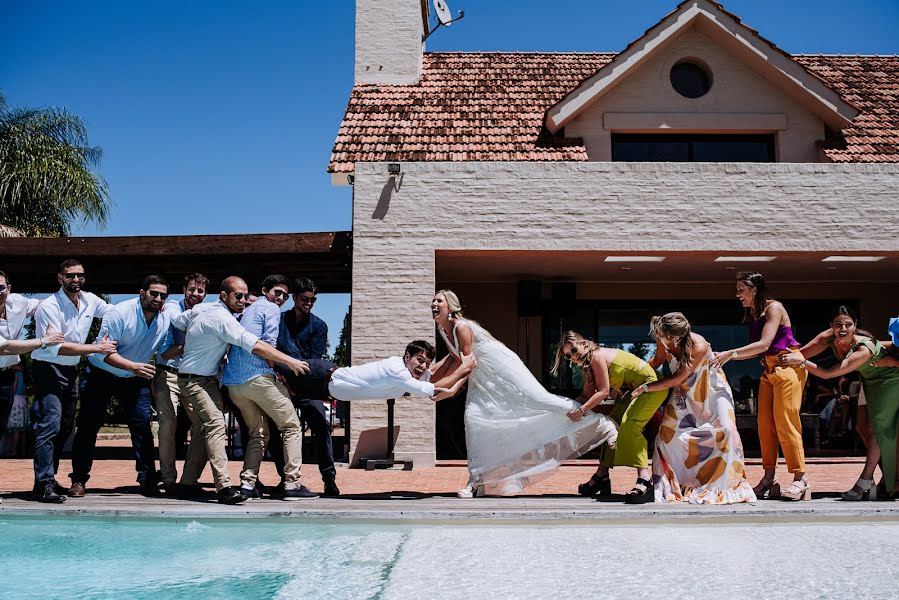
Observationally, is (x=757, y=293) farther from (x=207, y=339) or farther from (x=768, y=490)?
(x=207, y=339)

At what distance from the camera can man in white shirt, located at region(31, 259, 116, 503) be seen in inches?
247

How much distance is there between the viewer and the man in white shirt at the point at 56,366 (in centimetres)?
627

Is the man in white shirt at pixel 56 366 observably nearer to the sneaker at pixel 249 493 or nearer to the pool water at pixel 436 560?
the pool water at pixel 436 560

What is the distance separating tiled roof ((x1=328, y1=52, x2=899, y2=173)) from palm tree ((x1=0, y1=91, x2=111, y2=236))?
1298 cm

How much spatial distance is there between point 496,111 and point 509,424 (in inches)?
305

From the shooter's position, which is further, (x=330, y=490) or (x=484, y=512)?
(x=330, y=490)

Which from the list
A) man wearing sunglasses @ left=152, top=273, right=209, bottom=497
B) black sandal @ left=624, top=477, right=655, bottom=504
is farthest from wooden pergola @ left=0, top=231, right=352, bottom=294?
black sandal @ left=624, top=477, right=655, bottom=504

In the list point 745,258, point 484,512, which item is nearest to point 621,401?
point 484,512

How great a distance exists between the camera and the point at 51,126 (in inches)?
949

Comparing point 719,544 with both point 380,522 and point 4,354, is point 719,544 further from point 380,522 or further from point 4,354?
point 4,354

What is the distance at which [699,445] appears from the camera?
21.2 feet

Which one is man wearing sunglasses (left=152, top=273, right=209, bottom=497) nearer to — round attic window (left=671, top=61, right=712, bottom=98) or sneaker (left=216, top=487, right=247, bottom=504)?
sneaker (left=216, top=487, right=247, bottom=504)

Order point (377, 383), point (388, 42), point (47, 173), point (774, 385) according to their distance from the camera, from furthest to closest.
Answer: point (47, 173), point (388, 42), point (774, 385), point (377, 383)

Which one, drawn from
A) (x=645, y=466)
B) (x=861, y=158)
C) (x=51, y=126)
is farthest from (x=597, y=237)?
(x=51, y=126)
